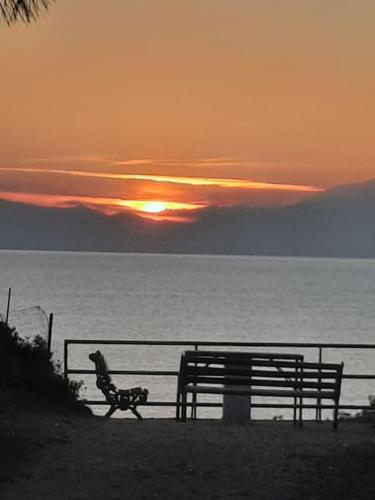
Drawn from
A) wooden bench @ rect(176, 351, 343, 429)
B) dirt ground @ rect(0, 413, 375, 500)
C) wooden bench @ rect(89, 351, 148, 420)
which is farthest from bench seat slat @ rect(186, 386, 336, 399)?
wooden bench @ rect(89, 351, 148, 420)

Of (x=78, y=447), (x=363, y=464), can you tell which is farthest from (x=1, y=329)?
(x=363, y=464)

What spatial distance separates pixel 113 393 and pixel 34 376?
1.11 meters

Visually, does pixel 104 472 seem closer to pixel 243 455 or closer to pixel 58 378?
pixel 243 455

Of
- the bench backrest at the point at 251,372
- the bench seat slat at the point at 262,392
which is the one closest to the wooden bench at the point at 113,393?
the bench backrest at the point at 251,372

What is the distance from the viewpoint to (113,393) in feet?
40.0

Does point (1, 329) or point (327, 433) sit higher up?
point (1, 329)

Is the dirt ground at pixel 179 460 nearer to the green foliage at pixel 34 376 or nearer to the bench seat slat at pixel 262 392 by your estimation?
the bench seat slat at pixel 262 392

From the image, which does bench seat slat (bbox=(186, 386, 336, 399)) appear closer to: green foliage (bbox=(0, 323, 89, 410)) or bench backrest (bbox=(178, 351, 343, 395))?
bench backrest (bbox=(178, 351, 343, 395))

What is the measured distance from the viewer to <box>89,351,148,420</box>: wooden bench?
12.0m

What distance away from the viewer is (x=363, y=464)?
27.3 feet

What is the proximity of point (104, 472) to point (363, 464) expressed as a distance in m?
2.41

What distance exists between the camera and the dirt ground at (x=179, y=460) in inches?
289

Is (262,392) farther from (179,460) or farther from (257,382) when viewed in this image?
(179,460)

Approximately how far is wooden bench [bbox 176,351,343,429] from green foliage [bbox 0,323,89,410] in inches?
64.8
